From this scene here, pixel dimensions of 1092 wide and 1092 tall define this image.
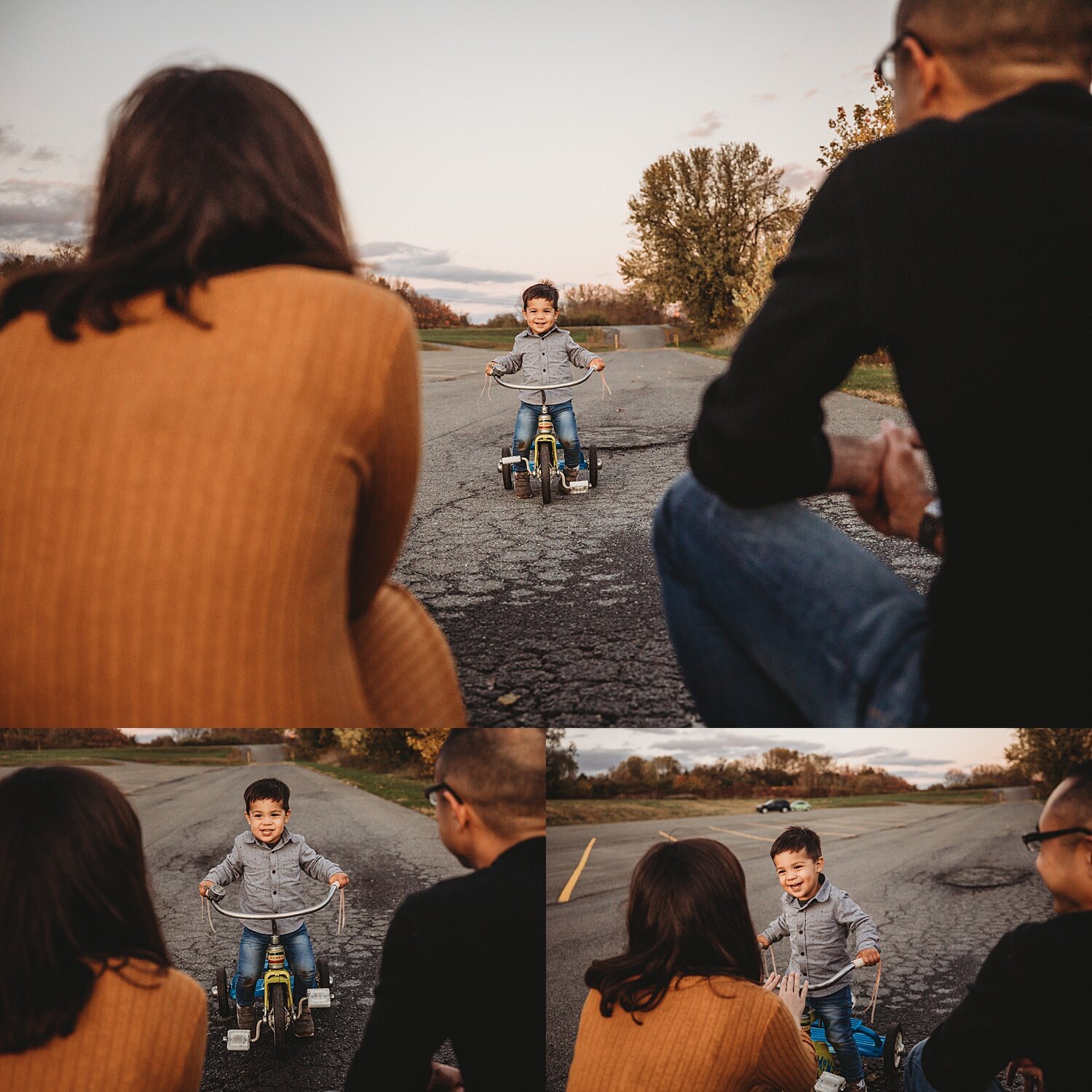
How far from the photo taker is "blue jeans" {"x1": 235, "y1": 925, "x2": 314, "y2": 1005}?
2082 millimetres

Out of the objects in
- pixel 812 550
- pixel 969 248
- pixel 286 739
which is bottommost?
pixel 286 739

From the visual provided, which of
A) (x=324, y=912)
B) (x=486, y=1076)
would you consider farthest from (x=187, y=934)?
(x=486, y=1076)

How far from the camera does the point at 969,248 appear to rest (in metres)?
1.29

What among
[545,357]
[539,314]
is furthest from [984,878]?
[545,357]

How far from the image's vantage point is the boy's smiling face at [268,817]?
7.20ft

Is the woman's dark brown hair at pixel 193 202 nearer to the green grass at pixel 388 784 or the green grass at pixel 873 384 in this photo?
the green grass at pixel 388 784

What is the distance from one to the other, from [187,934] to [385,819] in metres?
0.43

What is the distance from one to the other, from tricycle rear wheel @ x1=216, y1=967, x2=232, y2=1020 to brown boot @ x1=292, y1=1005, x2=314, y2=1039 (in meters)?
0.13

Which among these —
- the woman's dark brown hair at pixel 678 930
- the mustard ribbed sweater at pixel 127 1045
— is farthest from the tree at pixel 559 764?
the mustard ribbed sweater at pixel 127 1045

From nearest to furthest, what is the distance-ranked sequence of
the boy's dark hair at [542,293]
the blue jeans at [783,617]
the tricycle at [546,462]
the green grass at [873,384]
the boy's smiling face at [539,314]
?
1. the blue jeans at [783,617]
2. the green grass at [873,384]
3. the boy's dark hair at [542,293]
4. the boy's smiling face at [539,314]
5. the tricycle at [546,462]

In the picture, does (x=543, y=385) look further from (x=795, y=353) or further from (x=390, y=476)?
(x=795, y=353)

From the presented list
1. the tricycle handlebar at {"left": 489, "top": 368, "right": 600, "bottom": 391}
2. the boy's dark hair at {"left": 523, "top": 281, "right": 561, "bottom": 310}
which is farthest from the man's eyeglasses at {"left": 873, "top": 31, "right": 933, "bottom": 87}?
the tricycle handlebar at {"left": 489, "top": 368, "right": 600, "bottom": 391}

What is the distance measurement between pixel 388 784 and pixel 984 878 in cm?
125

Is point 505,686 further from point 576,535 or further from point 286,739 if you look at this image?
point 576,535
